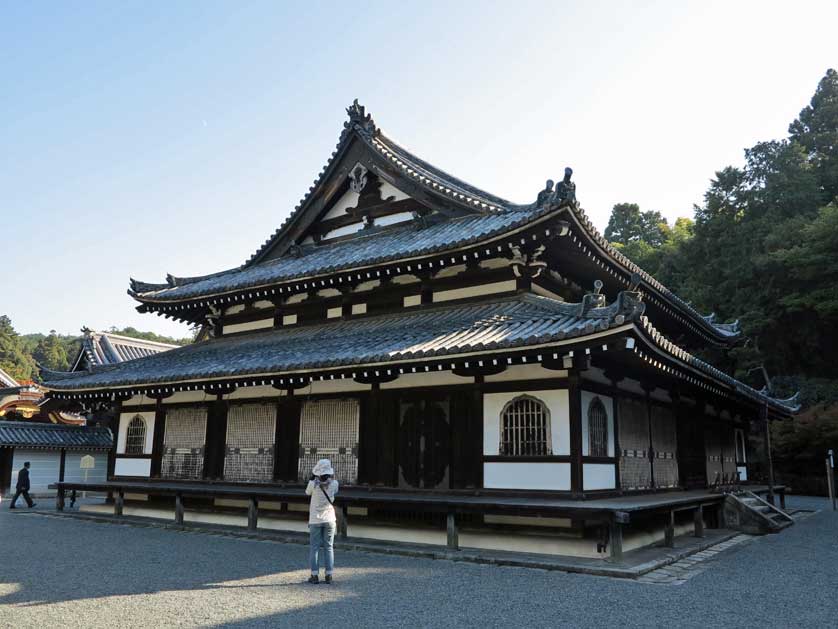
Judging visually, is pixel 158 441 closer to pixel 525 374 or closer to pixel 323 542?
pixel 323 542

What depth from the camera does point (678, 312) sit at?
60.2 feet

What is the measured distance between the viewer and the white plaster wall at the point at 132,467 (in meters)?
18.1

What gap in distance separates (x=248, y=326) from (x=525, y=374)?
9730mm

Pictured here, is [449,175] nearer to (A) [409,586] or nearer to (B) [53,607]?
(A) [409,586]

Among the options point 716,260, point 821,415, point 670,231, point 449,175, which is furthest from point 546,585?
point 670,231

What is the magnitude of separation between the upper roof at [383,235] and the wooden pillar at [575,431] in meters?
3.17

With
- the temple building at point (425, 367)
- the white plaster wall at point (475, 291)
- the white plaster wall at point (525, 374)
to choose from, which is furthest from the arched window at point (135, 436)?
the white plaster wall at point (525, 374)

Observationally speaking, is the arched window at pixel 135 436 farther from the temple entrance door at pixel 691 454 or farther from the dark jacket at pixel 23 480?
the temple entrance door at pixel 691 454

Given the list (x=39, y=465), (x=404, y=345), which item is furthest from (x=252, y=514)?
(x=39, y=465)

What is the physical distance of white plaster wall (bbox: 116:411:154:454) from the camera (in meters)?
18.3

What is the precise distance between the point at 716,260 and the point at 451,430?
37969 mm

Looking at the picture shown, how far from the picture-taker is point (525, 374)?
1247 cm

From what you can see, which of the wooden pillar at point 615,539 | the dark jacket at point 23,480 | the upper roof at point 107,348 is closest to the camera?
the wooden pillar at point 615,539

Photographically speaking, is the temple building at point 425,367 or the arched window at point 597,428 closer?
the temple building at point 425,367
